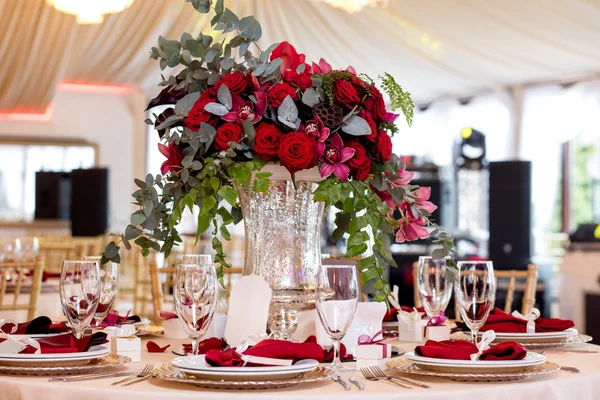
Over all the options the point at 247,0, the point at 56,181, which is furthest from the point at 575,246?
the point at 56,181

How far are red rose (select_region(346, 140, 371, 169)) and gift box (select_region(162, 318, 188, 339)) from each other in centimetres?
66

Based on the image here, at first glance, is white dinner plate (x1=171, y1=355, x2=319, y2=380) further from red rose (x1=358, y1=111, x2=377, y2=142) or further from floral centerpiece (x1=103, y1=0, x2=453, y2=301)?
red rose (x1=358, y1=111, x2=377, y2=142)

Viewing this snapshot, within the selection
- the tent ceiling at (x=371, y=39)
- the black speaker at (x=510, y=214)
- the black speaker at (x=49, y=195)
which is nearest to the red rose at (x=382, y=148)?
the tent ceiling at (x=371, y=39)

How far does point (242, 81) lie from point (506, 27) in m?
8.05

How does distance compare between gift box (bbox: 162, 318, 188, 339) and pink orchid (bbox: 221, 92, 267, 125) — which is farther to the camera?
gift box (bbox: 162, 318, 188, 339)

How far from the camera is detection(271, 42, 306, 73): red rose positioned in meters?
1.96

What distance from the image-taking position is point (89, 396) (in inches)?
56.0

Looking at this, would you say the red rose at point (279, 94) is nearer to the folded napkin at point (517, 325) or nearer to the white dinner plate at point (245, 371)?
the white dinner plate at point (245, 371)

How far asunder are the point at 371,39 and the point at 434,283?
8760 millimetres

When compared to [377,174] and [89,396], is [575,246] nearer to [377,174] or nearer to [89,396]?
[377,174]

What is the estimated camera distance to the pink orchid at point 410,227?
197 cm

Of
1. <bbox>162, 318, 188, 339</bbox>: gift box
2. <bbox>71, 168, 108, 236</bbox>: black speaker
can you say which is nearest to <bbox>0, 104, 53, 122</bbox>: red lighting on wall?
<bbox>71, 168, 108, 236</bbox>: black speaker

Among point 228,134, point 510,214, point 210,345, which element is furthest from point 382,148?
point 510,214

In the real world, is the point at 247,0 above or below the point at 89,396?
above
